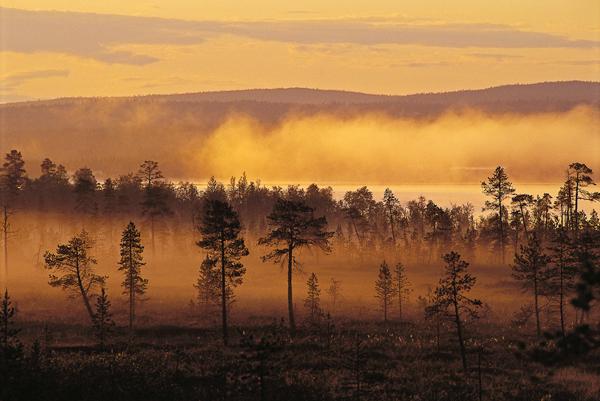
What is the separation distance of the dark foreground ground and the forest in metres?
0.17

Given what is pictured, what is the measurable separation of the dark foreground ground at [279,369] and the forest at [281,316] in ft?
0.55

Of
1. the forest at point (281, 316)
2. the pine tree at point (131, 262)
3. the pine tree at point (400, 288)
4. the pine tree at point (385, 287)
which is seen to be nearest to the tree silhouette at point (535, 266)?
the forest at point (281, 316)

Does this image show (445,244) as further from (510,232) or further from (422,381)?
(422,381)

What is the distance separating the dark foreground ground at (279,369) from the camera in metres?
45.9

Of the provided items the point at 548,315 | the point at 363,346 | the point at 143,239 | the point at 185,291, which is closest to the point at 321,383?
the point at 363,346

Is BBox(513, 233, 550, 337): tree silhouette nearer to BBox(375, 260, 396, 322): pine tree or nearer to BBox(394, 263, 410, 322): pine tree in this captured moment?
BBox(394, 263, 410, 322): pine tree

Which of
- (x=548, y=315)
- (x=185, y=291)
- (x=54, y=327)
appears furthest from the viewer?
(x=185, y=291)

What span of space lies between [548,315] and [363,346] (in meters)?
25.6

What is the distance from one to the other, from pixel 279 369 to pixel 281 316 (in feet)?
89.4

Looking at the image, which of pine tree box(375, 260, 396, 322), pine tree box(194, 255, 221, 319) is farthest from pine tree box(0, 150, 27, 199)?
pine tree box(375, 260, 396, 322)

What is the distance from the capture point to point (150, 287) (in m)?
96.3

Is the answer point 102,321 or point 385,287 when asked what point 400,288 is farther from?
point 102,321

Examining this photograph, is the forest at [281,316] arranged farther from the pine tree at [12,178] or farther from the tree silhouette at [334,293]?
the pine tree at [12,178]

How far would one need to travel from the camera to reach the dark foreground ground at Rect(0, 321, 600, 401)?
45.9 metres
